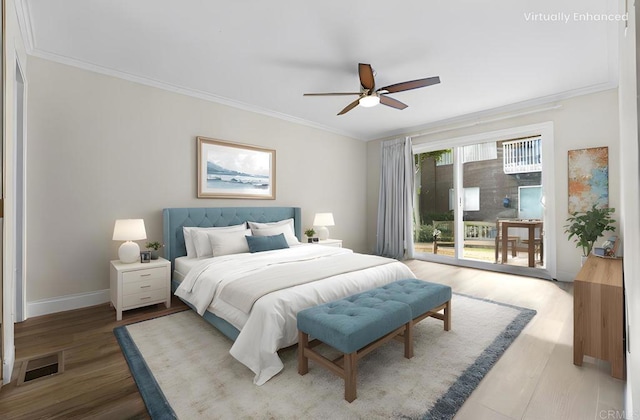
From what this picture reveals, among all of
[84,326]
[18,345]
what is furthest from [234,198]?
[18,345]

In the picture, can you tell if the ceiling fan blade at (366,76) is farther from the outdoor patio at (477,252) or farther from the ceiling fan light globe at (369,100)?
the outdoor patio at (477,252)

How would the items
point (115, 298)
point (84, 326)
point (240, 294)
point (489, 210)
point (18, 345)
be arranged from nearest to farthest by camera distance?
point (240, 294) < point (18, 345) < point (84, 326) < point (115, 298) < point (489, 210)

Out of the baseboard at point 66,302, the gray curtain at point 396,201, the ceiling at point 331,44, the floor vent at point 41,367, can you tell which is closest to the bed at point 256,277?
the baseboard at point 66,302

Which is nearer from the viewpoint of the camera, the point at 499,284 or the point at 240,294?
the point at 240,294

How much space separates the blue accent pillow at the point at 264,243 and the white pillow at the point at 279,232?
0.18 meters

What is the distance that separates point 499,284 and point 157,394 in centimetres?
424

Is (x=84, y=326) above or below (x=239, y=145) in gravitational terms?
below

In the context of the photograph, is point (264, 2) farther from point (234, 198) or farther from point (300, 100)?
point (234, 198)

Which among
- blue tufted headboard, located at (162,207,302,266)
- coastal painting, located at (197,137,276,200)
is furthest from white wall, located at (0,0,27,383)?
coastal painting, located at (197,137,276,200)

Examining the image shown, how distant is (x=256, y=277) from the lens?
2457 millimetres

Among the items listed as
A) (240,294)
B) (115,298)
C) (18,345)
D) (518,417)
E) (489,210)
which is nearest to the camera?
(518,417)

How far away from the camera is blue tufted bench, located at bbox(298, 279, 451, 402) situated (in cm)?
168

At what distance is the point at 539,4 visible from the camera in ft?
7.36

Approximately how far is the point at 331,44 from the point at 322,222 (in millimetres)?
2918
